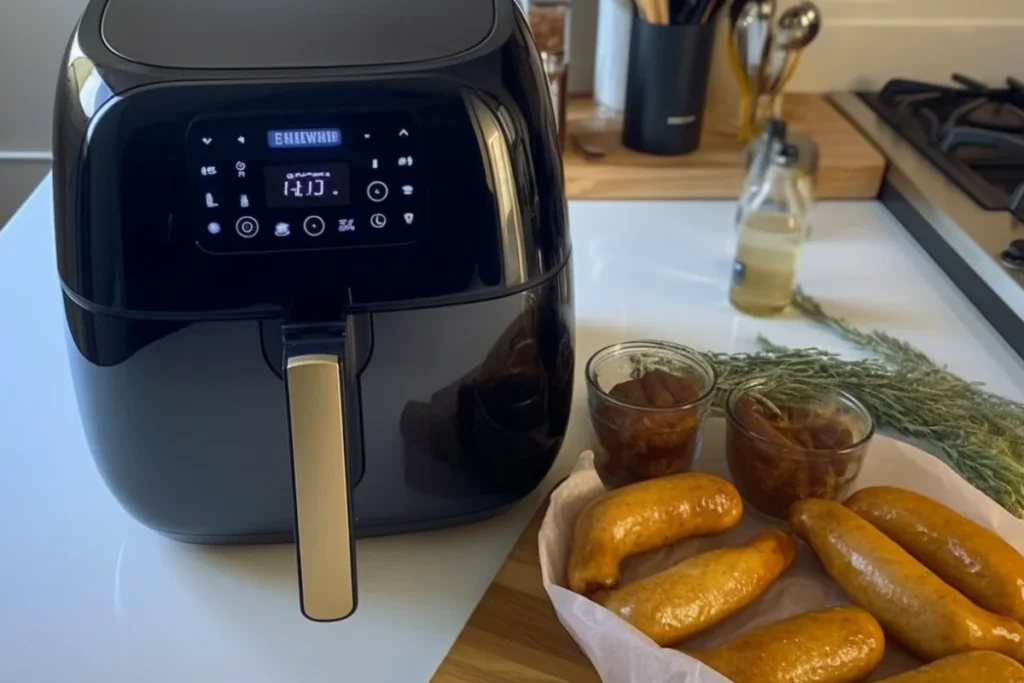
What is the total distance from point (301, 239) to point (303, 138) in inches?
2.0

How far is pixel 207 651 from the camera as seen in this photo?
1.86 ft

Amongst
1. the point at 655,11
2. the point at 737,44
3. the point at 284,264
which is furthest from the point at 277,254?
the point at 737,44

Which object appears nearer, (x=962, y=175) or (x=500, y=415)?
(x=500, y=415)

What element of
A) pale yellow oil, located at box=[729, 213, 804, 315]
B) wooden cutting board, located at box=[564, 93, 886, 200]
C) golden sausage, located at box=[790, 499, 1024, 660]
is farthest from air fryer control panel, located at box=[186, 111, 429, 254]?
wooden cutting board, located at box=[564, 93, 886, 200]

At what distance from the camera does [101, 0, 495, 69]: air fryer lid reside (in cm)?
51

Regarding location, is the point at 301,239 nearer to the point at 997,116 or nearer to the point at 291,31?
the point at 291,31

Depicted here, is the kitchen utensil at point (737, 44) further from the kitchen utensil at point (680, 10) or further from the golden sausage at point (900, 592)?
the golden sausage at point (900, 592)

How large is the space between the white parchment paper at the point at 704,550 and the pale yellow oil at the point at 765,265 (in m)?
0.22

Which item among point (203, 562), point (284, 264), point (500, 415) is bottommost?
point (203, 562)

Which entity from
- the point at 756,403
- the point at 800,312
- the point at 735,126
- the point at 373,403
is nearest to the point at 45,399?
the point at 373,403

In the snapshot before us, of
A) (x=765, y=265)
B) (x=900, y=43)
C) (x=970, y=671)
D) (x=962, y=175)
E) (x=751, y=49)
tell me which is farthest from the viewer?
(x=900, y=43)

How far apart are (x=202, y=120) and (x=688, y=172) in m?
0.74

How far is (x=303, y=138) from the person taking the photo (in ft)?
1.65

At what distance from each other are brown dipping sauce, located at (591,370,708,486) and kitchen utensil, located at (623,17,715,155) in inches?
21.1
